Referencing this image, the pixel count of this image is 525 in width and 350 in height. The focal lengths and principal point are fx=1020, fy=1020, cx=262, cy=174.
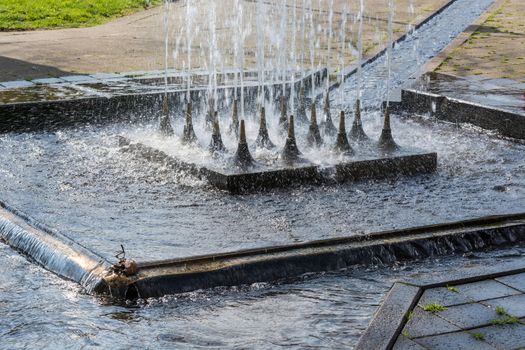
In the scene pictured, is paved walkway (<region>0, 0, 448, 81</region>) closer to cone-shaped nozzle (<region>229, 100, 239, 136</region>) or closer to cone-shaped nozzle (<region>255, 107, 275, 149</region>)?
cone-shaped nozzle (<region>229, 100, 239, 136</region>)

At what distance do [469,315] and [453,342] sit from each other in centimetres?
37

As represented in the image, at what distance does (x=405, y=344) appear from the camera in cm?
467

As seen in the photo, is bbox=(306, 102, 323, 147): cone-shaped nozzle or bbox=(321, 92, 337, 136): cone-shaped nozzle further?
bbox=(321, 92, 337, 136): cone-shaped nozzle

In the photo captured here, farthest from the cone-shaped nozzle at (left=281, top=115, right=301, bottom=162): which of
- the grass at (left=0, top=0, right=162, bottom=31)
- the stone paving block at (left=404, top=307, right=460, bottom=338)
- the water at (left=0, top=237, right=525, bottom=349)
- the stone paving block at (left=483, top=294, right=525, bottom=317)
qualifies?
Answer: the grass at (left=0, top=0, right=162, bottom=31)

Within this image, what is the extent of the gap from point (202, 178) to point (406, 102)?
12.7 feet

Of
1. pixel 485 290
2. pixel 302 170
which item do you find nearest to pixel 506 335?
pixel 485 290

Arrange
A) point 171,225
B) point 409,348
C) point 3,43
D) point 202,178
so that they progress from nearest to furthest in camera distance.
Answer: point 409,348 < point 171,225 < point 202,178 < point 3,43

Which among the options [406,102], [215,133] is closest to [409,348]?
[215,133]

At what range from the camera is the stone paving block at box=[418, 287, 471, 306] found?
521 centimetres

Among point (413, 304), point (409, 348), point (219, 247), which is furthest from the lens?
point (219, 247)

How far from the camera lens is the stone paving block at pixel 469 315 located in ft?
16.2

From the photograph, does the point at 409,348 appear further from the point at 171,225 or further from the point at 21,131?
the point at 21,131

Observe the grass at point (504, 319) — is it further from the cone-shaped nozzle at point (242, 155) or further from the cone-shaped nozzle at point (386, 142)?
the cone-shaped nozzle at point (386, 142)

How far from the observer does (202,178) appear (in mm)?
7699
